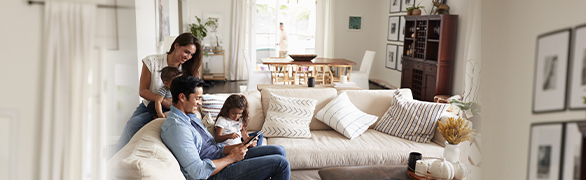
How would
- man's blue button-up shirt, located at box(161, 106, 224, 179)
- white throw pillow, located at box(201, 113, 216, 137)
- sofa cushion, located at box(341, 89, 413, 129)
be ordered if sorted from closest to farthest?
1. man's blue button-up shirt, located at box(161, 106, 224, 179)
2. white throw pillow, located at box(201, 113, 216, 137)
3. sofa cushion, located at box(341, 89, 413, 129)

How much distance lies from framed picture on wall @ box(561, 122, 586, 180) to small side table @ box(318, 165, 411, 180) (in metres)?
1.73

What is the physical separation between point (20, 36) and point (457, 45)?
537cm

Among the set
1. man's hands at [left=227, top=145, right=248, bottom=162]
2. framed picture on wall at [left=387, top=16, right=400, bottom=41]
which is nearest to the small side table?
man's hands at [left=227, top=145, right=248, bottom=162]

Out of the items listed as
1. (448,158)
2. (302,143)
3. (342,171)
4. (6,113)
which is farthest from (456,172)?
(6,113)

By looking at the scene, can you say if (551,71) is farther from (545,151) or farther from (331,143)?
(331,143)

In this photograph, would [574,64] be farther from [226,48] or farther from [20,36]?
[226,48]

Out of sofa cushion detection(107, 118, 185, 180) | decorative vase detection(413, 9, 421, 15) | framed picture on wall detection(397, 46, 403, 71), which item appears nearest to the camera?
sofa cushion detection(107, 118, 185, 180)

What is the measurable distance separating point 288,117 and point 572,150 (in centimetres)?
256

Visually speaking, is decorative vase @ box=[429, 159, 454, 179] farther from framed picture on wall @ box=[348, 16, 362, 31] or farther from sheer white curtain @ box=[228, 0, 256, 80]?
framed picture on wall @ box=[348, 16, 362, 31]

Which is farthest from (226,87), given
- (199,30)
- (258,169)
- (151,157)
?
(151,157)

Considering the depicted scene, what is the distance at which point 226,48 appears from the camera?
7.70m

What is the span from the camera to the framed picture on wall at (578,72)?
21cm

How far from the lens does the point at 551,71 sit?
22cm

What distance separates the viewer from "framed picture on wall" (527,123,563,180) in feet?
0.72
